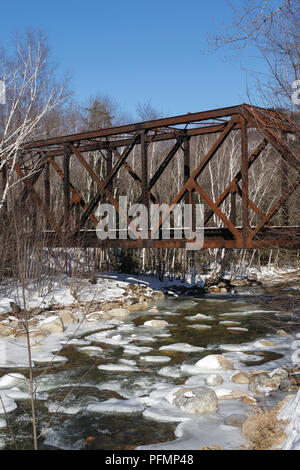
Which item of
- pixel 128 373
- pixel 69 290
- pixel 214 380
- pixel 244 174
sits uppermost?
pixel 244 174

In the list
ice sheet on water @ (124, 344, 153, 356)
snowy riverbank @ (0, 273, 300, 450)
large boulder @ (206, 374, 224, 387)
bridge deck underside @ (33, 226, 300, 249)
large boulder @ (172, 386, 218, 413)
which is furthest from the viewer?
bridge deck underside @ (33, 226, 300, 249)

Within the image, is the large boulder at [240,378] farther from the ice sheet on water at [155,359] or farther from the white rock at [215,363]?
the ice sheet on water at [155,359]

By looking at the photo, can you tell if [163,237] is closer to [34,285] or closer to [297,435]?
[34,285]

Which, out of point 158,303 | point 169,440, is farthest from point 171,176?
point 169,440

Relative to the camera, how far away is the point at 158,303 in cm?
1420

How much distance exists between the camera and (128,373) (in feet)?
23.8

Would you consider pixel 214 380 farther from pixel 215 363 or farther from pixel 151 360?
pixel 151 360

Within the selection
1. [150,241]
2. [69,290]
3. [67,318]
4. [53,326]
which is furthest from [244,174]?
[69,290]

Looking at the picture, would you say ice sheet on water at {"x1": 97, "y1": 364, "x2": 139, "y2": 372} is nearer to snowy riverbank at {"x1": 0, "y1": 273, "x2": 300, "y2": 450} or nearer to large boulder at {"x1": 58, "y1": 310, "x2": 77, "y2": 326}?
snowy riverbank at {"x1": 0, "y1": 273, "x2": 300, "y2": 450}

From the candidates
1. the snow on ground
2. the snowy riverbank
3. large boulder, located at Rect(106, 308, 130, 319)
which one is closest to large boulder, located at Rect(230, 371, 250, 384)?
the snowy riverbank

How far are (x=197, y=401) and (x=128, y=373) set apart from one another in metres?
1.84

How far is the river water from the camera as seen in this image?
5.08 meters

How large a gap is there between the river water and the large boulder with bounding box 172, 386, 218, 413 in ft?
0.55

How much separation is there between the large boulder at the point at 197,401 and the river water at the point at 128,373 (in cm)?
17
